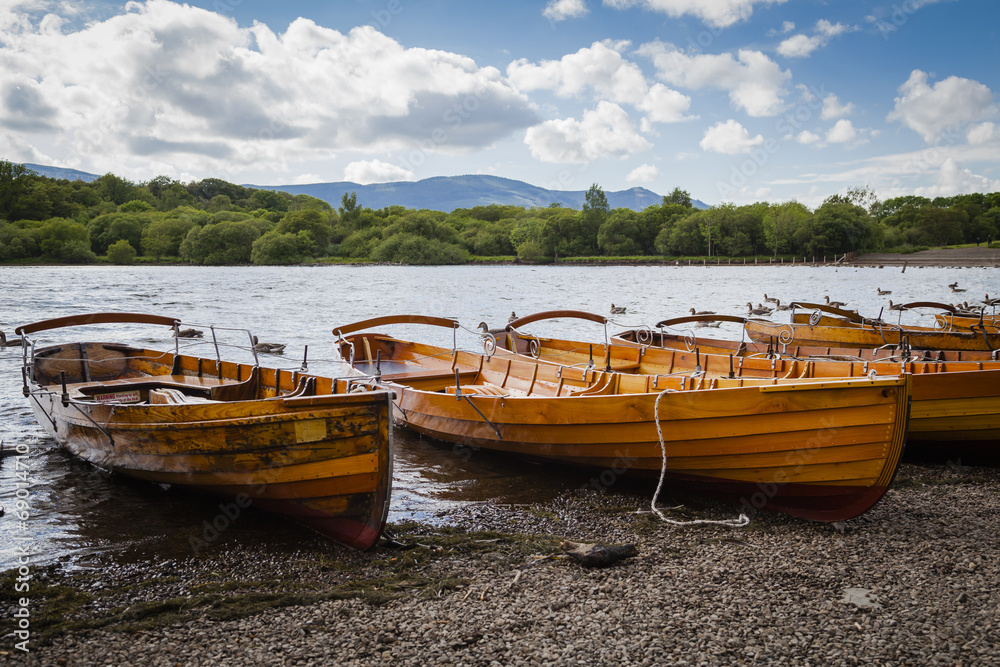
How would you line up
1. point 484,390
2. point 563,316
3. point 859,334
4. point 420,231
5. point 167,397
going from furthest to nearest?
point 420,231 → point 859,334 → point 563,316 → point 484,390 → point 167,397

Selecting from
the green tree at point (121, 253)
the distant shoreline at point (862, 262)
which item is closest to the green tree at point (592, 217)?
the distant shoreline at point (862, 262)

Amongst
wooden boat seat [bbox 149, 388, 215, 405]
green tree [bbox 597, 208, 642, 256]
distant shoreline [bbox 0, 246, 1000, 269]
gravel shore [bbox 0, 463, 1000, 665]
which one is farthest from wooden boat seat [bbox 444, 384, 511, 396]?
green tree [bbox 597, 208, 642, 256]

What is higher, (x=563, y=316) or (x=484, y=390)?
(x=563, y=316)

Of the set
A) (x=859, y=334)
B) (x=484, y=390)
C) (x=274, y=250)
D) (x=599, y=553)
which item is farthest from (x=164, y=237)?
(x=599, y=553)

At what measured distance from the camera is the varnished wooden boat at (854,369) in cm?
891

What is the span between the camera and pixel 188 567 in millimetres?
6719

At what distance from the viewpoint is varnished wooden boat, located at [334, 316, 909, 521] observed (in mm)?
6840

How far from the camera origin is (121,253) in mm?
128750

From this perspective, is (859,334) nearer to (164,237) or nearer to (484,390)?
(484,390)

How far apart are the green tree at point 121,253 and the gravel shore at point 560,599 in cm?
14107

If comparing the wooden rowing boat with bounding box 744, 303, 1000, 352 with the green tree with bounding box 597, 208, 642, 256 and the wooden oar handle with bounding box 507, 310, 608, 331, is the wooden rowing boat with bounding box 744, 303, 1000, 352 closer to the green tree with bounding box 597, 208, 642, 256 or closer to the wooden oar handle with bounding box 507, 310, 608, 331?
the wooden oar handle with bounding box 507, 310, 608, 331

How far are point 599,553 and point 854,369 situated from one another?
6.39 m

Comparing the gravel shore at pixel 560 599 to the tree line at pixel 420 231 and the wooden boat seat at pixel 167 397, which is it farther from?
the tree line at pixel 420 231

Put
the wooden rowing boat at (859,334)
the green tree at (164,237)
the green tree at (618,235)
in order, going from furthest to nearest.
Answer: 1. the green tree at (618,235)
2. the green tree at (164,237)
3. the wooden rowing boat at (859,334)
